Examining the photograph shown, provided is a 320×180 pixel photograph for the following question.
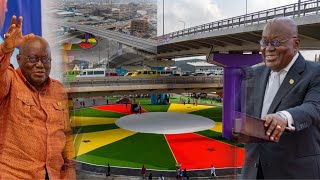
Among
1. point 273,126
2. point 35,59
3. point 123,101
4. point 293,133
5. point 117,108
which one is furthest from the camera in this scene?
point 123,101

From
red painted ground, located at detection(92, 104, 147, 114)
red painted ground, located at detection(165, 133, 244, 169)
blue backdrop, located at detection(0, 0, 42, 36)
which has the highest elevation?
blue backdrop, located at detection(0, 0, 42, 36)

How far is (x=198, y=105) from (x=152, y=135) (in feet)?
46.5

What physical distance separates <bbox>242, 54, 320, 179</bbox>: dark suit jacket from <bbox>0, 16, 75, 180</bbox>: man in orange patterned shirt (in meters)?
1.21

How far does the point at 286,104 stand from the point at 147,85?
21.5 m

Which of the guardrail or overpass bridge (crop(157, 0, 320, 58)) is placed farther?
the guardrail

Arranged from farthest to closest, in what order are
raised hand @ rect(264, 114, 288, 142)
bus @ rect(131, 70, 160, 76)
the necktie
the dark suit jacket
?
bus @ rect(131, 70, 160, 76), the necktie, the dark suit jacket, raised hand @ rect(264, 114, 288, 142)

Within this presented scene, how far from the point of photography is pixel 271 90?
5.30 ft

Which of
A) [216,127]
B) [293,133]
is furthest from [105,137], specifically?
[293,133]

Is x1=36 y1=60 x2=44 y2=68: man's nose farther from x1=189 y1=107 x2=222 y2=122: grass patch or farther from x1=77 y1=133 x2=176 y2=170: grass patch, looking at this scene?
x1=189 y1=107 x2=222 y2=122: grass patch

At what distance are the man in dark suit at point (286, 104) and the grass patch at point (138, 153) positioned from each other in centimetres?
1222

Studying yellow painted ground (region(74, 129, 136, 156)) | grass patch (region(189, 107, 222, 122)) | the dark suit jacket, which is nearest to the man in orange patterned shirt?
the dark suit jacket

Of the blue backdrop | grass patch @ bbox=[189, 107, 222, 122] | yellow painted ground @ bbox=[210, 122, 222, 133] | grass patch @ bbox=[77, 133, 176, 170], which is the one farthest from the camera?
grass patch @ bbox=[189, 107, 222, 122]

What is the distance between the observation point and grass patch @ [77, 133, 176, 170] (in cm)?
1461

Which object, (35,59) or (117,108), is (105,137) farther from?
(35,59)
